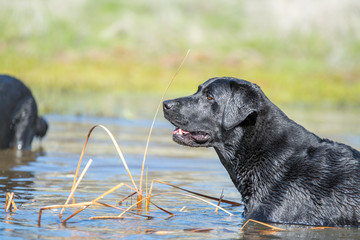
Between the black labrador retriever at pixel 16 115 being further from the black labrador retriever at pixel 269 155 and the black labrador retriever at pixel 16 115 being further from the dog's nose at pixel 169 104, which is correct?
the black labrador retriever at pixel 269 155

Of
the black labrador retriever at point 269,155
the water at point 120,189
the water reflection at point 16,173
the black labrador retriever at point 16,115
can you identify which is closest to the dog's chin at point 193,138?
the black labrador retriever at point 269,155

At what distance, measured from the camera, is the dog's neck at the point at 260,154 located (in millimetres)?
6879

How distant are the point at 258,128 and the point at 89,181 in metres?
3.54

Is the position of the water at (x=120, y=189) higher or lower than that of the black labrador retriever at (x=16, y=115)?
lower

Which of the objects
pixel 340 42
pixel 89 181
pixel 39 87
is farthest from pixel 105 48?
pixel 89 181

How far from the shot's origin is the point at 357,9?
60.1m

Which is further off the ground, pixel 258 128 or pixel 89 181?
pixel 258 128

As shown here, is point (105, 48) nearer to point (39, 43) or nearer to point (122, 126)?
point (39, 43)

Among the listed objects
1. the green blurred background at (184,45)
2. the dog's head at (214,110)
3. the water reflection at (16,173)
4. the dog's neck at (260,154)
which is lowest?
the water reflection at (16,173)

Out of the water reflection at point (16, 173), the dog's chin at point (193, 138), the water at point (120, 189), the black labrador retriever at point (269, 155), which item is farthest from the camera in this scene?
the water reflection at point (16, 173)

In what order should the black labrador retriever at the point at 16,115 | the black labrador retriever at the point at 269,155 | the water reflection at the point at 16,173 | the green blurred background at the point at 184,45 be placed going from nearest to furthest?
the black labrador retriever at the point at 269,155 < the water reflection at the point at 16,173 < the black labrador retriever at the point at 16,115 < the green blurred background at the point at 184,45

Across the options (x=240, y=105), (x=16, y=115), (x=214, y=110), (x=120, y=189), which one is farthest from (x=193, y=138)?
(x=16, y=115)

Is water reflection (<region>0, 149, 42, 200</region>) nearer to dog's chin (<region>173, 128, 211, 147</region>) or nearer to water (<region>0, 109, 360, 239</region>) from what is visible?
water (<region>0, 109, 360, 239</region>)

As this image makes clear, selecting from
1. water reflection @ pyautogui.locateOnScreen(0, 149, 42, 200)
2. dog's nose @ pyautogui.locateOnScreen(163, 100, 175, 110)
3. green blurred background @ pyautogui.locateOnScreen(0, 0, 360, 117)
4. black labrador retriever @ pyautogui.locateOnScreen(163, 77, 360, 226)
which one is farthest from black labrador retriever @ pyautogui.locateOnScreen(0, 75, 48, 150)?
green blurred background @ pyautogui.locateOnScreen(0, 0, 360, 117)
